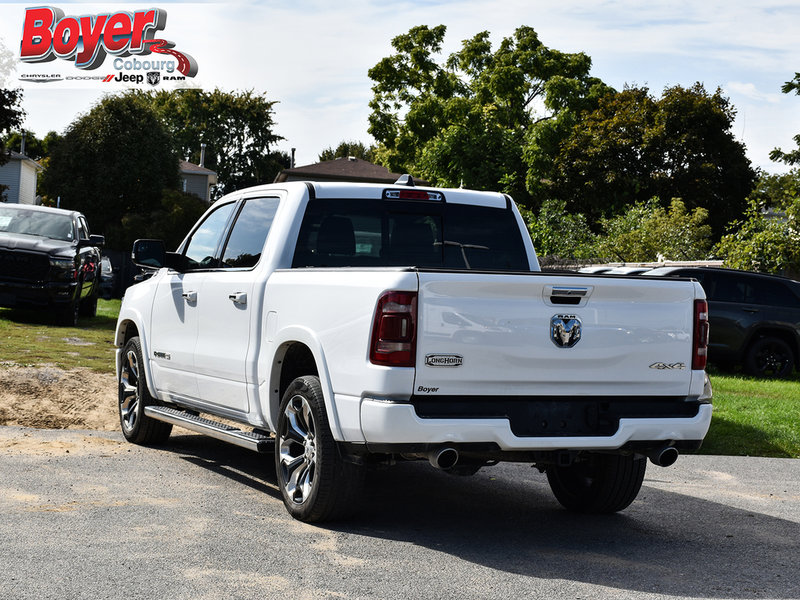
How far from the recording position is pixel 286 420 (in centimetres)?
646

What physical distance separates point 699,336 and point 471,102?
146ft

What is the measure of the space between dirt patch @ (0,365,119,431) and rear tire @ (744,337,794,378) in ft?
36.2

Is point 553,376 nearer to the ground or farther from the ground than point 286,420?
farther from the ground

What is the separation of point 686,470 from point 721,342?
9199mm

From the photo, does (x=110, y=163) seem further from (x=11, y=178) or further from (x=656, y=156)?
(x=656, y=156)

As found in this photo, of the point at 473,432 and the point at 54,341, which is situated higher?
the point at 473,432

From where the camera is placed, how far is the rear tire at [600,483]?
6922 mm

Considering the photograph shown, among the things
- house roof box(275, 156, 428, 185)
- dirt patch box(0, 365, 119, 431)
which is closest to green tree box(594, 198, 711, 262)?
dirt patch box(0, 365, 119, 431)

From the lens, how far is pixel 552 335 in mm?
5875

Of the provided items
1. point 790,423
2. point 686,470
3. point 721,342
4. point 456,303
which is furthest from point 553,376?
point 721,342

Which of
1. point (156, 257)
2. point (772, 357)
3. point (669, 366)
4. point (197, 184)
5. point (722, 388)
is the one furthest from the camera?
point (197, 184)

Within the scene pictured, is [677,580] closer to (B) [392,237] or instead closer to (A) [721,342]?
(B) [392,237]

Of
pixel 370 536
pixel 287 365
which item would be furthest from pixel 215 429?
pixel 370 536

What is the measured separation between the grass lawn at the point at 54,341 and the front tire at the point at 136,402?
11.6 ft
